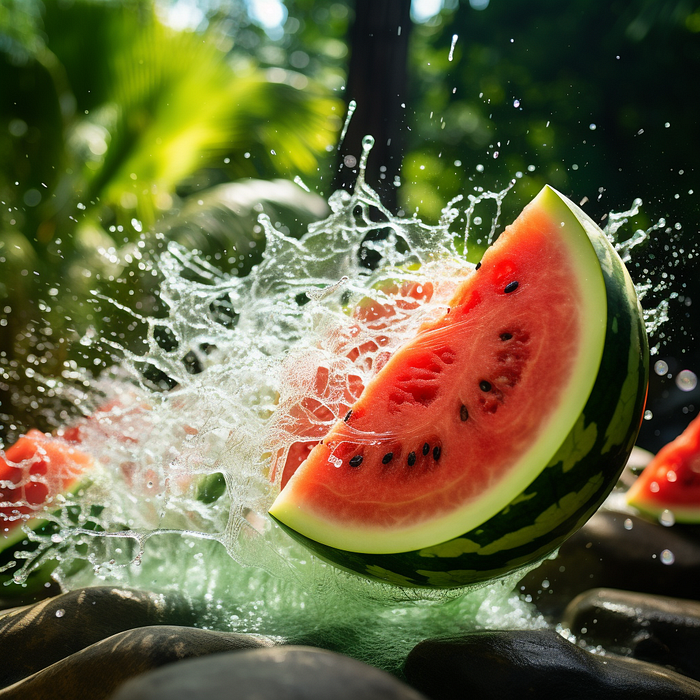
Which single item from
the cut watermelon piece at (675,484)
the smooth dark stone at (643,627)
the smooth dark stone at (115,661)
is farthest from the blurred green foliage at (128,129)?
the smooth dark stone at (115,661)

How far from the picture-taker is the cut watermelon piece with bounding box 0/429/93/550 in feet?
Answer: 6.56

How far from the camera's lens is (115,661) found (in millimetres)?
1271

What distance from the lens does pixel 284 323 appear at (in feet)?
7.00

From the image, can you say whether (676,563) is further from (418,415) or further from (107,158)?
(107,158)

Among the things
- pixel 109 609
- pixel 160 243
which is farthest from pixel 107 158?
pixel 109 609

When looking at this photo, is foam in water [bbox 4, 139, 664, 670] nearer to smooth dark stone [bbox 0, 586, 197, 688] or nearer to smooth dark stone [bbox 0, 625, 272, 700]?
smooth dark stone [bbox 0, 586, 197, 688]

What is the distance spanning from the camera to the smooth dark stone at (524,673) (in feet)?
4.18

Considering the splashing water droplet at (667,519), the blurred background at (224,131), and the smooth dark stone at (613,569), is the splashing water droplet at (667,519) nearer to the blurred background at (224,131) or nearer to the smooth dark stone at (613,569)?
the smooth dark stone at (613,569)

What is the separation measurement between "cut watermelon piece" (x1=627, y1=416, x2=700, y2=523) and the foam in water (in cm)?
98

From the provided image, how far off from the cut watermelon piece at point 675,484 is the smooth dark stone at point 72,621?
2.01 meters

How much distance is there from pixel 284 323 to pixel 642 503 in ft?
5.95

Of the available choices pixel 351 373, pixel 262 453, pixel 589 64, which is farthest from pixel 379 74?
pixel 589 64

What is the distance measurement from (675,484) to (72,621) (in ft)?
7.95

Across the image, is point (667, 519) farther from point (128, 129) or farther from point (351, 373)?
point (128, 129)
